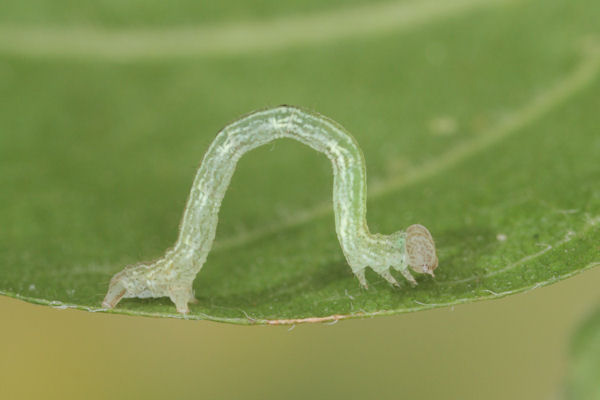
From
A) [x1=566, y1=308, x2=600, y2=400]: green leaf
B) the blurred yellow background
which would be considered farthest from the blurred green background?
[x1=566, y1=308, x2=600, y2=400]: green leaf

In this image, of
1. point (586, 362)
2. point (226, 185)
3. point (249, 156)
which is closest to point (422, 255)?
point (586, 362)

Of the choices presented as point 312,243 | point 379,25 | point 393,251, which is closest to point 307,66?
point 379,25

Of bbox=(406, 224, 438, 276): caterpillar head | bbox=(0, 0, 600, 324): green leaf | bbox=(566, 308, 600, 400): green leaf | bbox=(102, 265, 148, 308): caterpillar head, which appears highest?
bbox=(0, 0, 600, 324): green leaf

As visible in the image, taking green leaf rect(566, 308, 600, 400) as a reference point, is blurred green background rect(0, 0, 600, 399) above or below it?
above

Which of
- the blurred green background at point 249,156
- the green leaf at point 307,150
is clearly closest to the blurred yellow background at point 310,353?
the blurred green background at point 249,156

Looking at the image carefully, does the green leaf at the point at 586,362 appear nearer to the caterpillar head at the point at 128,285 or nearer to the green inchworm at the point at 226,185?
the green inchworm at the point at 226,185

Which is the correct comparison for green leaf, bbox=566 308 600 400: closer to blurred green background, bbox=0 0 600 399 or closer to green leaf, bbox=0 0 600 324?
green leaf, bbox=0 0 600 324
